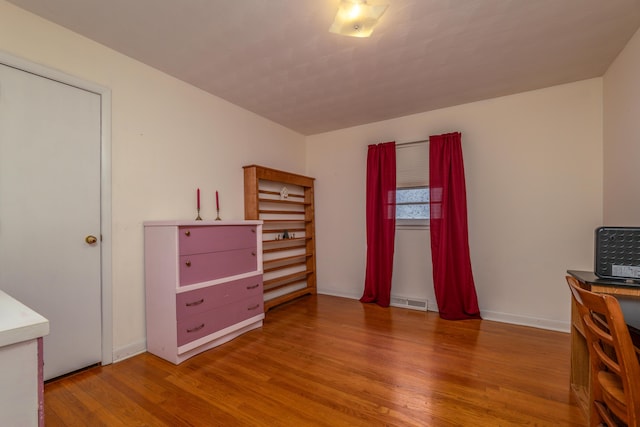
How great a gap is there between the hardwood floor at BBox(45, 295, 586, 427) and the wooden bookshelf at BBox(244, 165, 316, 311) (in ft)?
3.33

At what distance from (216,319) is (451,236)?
2.60 m

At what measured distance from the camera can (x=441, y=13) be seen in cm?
177

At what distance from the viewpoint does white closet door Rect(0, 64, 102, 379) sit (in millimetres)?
1719

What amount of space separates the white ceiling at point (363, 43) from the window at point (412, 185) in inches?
26.9

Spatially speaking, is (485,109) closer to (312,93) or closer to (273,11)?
(312,93)

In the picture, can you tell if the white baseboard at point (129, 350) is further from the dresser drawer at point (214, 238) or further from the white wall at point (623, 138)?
the white wall at point (623, 138)

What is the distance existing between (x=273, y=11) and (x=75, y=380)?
2823 mm

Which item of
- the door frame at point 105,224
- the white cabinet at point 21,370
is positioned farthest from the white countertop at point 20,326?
the door frame at point 105,224

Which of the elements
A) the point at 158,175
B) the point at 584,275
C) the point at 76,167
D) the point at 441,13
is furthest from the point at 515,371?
the point at 76,167

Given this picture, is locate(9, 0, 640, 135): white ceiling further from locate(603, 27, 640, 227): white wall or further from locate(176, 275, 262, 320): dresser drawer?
locate(176, 275, 262, 320): dresser drawer

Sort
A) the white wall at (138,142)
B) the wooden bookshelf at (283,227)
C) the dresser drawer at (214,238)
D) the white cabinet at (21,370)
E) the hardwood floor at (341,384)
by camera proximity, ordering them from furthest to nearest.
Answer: the wooden bookshelf at (283,227) → the dresser drawer at (214,238) → the white wall at (138,142) → the hardwood floor at (341,384) → the white cabinet at (21,370)

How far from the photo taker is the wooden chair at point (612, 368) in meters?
0.97

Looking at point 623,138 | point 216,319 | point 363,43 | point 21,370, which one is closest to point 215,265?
point 216,319

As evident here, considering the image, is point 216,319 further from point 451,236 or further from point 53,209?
point 451,236
